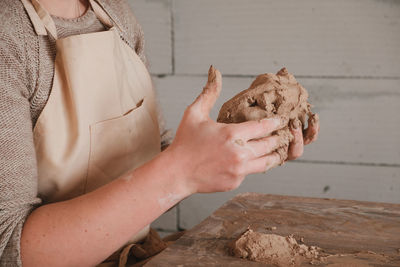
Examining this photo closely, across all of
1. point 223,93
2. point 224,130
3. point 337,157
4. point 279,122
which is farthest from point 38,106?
point 337,157

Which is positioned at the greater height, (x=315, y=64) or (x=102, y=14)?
(x=102, y=14)

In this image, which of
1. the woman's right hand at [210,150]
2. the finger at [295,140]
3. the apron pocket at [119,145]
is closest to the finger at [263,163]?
the woman's right hand at [210,150]

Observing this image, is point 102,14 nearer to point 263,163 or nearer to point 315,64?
point 263,163

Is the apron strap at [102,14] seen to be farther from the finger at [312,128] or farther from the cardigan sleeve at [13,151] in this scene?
the finger at [312,128]

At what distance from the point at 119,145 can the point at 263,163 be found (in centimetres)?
44

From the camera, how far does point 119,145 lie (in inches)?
47.3

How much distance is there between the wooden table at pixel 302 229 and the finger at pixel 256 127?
1.00ft

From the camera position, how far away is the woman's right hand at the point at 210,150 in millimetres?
917

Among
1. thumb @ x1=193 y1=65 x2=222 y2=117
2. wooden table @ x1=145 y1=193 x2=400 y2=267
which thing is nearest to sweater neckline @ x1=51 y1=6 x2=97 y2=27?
thumb @ x1=193 y1=65 x2=222 y2=117

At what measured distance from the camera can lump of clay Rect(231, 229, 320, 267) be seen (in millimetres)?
980

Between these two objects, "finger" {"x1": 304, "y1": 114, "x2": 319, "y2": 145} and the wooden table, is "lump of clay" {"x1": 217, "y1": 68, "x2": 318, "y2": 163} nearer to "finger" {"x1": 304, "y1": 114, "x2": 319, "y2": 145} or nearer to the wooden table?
"finger" {"x1": 304, "y1": 114, "x2": 319, "y2": 145}

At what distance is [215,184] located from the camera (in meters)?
0.94

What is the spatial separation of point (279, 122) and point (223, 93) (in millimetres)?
1286

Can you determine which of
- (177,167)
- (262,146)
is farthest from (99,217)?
(262,146)
